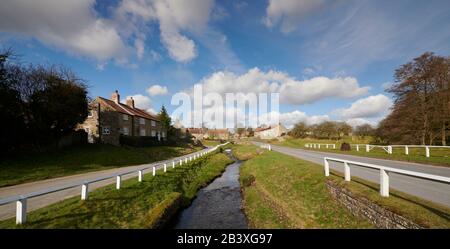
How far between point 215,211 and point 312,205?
5.13m

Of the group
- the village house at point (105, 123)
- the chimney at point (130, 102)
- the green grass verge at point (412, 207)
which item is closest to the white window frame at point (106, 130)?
the village house at point (105, 123)

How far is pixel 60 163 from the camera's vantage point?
72.9 ft

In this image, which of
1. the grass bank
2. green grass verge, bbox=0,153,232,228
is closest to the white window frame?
green grass verge, bbox=0,153,232,228

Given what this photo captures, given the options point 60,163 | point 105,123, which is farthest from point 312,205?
point 105,123

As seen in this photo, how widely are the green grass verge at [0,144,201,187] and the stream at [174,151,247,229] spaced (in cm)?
1132

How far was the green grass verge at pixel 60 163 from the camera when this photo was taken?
668 inches

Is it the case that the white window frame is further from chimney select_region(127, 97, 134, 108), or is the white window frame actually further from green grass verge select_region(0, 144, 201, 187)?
chimney select_region(127, 97, 134, 108)

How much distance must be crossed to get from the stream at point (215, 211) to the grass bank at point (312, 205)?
2.20ft

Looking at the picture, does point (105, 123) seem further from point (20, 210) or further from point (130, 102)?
point (20, 210)

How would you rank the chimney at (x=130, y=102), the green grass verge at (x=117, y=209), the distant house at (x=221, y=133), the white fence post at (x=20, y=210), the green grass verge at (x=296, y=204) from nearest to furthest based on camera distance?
the white fence post at (x=20, y=210) < the green grass verge at (x=117, y=209) < the green grass verge at (x=296, y=204) < the chimney at (x=130, y=102) < the distant house at (x=221, y=133)

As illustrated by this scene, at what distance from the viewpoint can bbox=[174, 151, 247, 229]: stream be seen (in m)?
10.7

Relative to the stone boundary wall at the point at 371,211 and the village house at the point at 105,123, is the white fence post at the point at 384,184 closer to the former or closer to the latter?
the stone boundary wall at the point at 371,211

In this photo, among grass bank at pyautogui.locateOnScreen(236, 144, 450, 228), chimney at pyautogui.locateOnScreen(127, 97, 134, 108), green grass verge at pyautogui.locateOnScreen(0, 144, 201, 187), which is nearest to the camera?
grass bank at pyautogui.locateOnScreen(236, 144, 450, 228)
